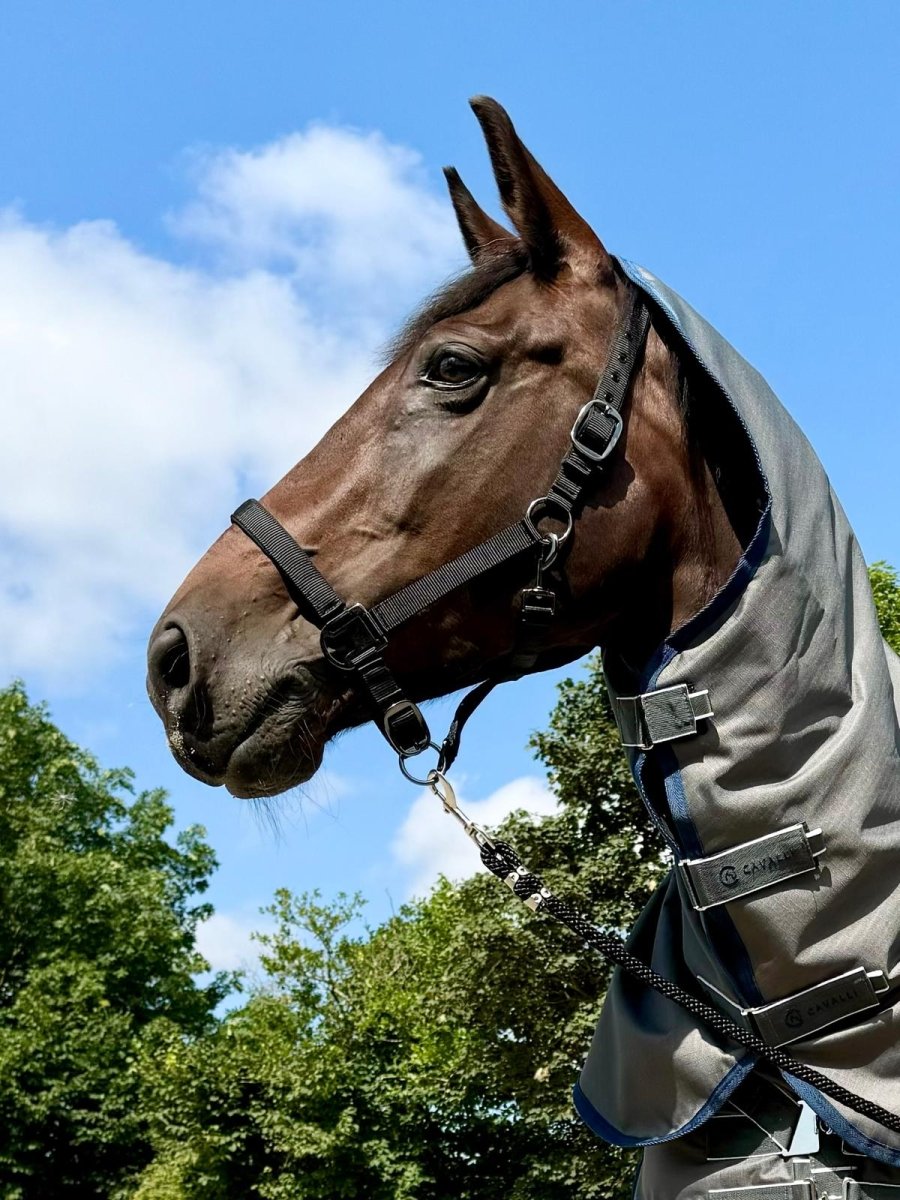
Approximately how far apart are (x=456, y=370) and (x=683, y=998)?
4.51 feet

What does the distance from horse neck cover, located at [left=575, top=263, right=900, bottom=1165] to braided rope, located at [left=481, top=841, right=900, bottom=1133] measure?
23mm

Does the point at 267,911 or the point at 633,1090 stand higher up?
the point at 267,911

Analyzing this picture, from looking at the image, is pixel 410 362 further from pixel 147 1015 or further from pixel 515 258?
pixel 147 1015

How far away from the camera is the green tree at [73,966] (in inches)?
1117

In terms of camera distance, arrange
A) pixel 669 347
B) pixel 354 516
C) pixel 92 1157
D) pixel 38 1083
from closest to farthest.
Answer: pixel 354 516, pixel 669 347, pixel 38 1083, pixel 92 1157

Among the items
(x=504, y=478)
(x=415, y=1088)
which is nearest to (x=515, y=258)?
(x=504, y=478)

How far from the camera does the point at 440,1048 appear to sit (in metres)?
29.9

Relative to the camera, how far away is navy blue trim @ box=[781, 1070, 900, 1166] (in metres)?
2.30

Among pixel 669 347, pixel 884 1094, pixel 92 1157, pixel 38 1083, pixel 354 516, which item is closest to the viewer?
pixel 884 1094

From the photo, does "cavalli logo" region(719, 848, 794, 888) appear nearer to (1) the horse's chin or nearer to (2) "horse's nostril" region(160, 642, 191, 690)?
(1) the horse's chin

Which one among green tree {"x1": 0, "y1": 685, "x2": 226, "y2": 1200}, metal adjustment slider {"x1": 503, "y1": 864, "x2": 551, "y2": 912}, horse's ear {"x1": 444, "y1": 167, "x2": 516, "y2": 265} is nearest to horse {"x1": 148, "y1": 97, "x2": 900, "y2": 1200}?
metal adjustment slider {"x1": 503, "y1": 864, "x2": 551, "y2": 912}

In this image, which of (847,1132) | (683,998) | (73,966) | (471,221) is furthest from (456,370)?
(73,966)

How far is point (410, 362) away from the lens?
2.67 m

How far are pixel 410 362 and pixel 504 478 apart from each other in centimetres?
35
